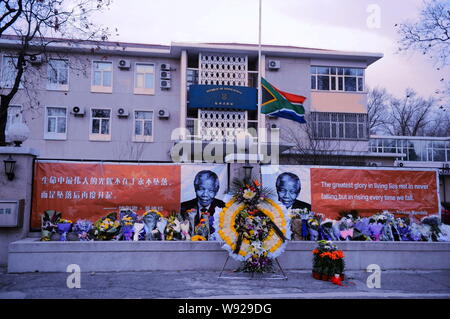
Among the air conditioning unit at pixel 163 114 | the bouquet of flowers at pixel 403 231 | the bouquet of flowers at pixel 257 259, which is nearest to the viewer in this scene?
the bouquet of flowers at pixel 257 259

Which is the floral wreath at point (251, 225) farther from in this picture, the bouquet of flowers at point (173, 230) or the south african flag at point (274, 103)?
the south african flag at point (274, 103)

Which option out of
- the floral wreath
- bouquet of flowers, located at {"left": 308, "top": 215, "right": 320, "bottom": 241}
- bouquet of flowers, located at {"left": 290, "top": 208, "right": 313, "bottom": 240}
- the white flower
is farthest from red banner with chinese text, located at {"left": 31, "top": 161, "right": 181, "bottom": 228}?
bouquet of flowers, located at {"left": 308, "top": 215, "right": 320, "bottom": 241}

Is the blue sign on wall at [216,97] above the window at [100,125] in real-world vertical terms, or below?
above

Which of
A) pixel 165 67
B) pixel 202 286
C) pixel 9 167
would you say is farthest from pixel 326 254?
pixel 165 67

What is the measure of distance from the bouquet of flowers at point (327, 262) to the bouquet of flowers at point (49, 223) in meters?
5.83

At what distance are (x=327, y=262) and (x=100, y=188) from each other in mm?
5789

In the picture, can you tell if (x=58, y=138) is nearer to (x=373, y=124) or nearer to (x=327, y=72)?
(x=327, y=72)

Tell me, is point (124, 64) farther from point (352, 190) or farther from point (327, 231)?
point (327, 231)

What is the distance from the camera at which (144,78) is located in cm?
2658

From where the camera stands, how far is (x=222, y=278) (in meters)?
8.15

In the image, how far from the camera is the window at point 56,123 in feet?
83.4

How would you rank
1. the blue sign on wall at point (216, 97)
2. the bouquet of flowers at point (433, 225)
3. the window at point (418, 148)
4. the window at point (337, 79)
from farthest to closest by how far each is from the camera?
the window at point (418, 148) → the window at point (337, 79) → the blue sign on wall at point (216, 97) → the bouquet of flowers at point (433, 225)

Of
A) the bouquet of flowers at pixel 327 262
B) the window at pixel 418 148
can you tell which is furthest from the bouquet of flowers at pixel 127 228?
the window at pixel 418 148
